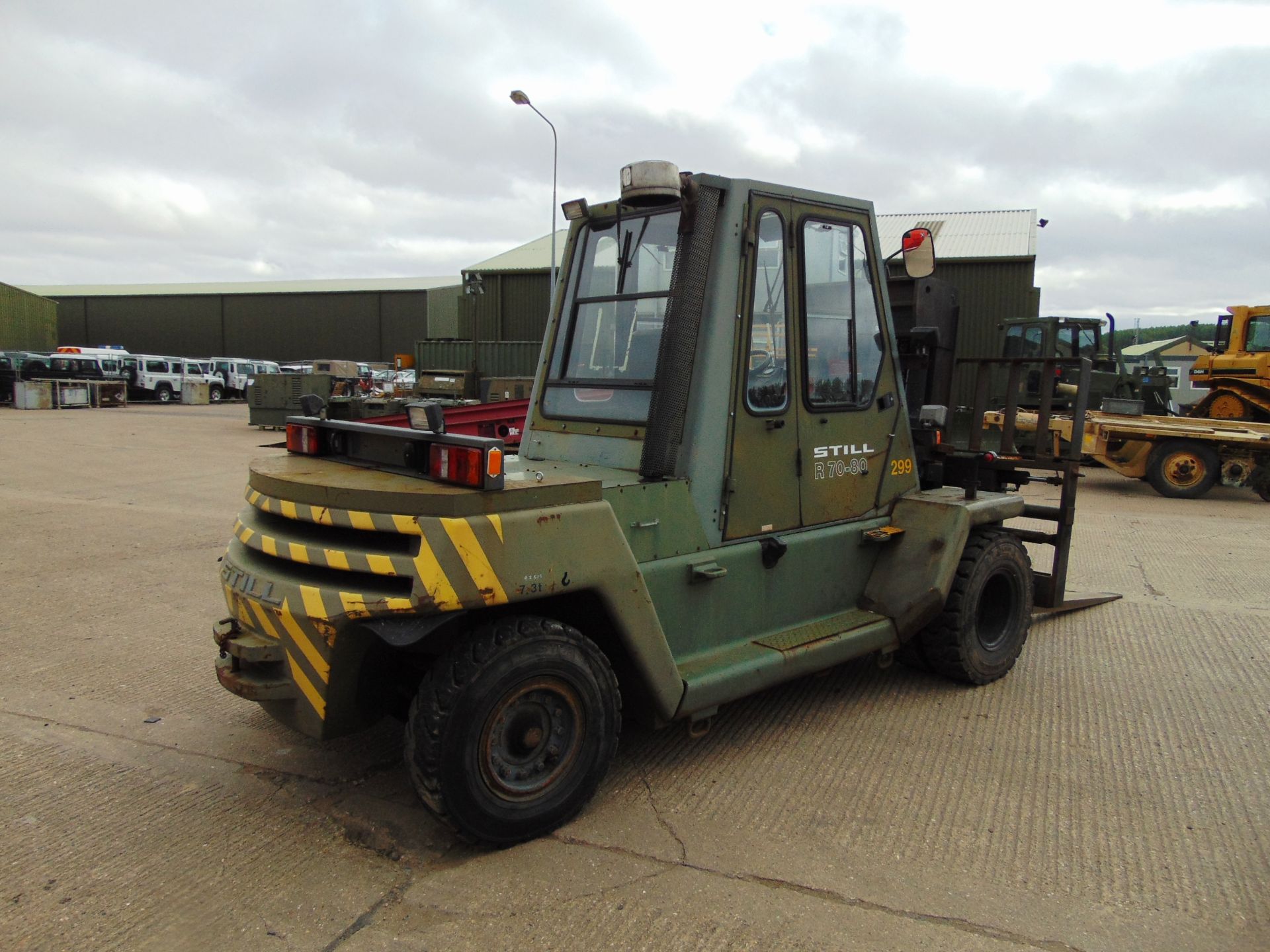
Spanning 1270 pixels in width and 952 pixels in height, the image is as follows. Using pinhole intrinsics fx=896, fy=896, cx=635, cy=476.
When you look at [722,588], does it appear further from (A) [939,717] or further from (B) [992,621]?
(B) [992,621]

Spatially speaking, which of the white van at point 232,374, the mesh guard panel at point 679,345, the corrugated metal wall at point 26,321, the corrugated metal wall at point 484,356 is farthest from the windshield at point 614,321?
the corrugated metal wall at point 26,321

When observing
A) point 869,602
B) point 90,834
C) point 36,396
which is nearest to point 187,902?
point 90,834

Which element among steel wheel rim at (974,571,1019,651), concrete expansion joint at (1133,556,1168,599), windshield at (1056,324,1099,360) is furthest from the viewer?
windshield at (1056,324,1099,360)

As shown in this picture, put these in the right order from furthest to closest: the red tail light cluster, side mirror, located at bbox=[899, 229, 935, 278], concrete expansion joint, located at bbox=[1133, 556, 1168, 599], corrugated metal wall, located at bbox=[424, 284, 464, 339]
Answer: corrugated metal wall, located at bbox=[424, 284, 464, 339]
concrete expansion joint, located at bbox=[1133, 556, 1168, 599]
side mirror, located at bbox=[899, 229, 935, 278]
the red tail light cluster

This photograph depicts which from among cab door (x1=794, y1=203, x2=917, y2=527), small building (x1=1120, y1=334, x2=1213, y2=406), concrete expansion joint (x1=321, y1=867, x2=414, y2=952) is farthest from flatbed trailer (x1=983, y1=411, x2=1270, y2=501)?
concrete expansion joint (x1=321, y1=867, x2=414, y2=952)

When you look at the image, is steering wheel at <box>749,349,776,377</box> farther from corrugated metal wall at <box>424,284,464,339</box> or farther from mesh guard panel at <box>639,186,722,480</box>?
corrugated metal wall at <box>424,284,464,339</box>

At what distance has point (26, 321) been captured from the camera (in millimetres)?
44094

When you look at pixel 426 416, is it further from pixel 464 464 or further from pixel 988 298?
pixel 988 298

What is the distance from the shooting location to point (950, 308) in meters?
4.85

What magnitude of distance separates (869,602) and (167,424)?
21.5 metres

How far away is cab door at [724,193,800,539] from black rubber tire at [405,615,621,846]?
0.97 m

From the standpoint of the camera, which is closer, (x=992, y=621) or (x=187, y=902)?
(x=187, y=902)

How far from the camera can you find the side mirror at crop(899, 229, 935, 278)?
14.0ft

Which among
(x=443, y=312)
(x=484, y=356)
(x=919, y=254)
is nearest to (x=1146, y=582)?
(x=919, y=254)
